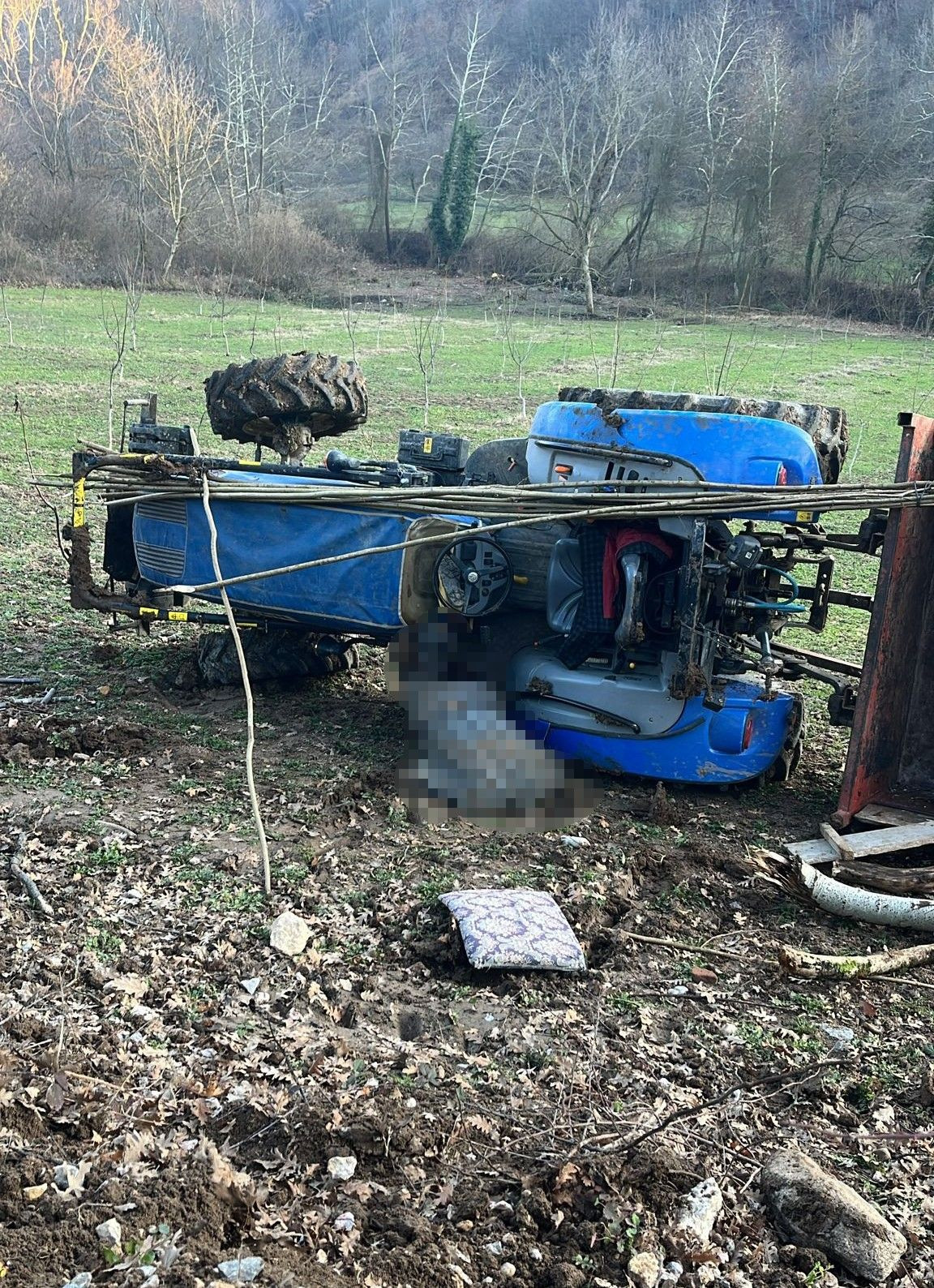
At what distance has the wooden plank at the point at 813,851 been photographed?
19.2 ft

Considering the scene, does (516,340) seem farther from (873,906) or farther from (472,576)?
(873,906)

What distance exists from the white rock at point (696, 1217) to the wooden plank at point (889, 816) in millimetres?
2861

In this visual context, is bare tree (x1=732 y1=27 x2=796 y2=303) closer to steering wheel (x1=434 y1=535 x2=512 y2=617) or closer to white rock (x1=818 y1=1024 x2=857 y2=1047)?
steering wheel (x1=434 y1=535 x2=512 y2=617)

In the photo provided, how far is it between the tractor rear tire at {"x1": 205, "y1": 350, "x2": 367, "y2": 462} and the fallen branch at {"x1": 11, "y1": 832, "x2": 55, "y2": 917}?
377 cm

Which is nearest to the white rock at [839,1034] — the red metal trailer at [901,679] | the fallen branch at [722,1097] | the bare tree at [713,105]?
the fallen branch at [722,1097]

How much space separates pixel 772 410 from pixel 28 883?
445 centimetres

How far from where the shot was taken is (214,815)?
6.09 meters

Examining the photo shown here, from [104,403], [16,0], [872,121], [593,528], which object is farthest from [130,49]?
[593,528]

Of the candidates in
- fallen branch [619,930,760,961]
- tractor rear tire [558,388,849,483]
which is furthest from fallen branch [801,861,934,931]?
tractor rear tire [558,388,849,483]

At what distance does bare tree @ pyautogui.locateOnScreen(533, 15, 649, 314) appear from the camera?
4100 centimetres

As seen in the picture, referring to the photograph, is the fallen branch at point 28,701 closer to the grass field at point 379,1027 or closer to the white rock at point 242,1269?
the grass field at point 379,1027

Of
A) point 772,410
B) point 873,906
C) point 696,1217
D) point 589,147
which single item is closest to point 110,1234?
point 696,1217

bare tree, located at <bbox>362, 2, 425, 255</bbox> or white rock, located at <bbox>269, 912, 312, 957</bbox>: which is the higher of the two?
bare tree, located at <bbox>362, 2, 425, 255</bbox>

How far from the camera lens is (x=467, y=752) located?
6539mm
